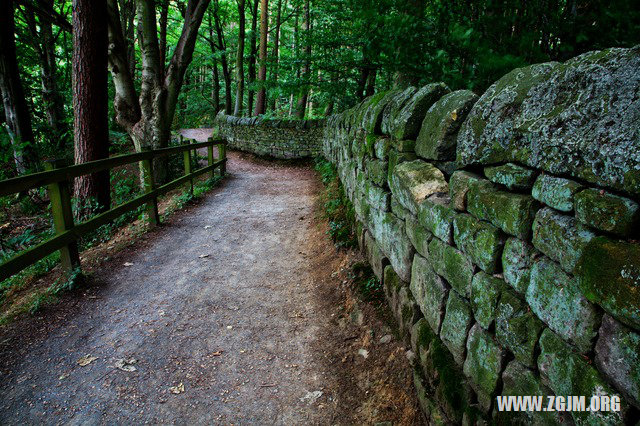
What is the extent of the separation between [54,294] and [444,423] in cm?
383

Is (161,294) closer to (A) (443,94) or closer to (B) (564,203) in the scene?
(A) (443,94)

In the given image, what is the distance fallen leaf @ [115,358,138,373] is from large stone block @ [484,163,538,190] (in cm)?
290

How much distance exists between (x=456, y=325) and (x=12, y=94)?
1125 centimetres

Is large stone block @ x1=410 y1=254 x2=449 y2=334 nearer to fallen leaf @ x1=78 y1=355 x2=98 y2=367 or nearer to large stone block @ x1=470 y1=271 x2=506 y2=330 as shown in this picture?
large stone block @ x1=470 y1=271 x2=506 y2=330

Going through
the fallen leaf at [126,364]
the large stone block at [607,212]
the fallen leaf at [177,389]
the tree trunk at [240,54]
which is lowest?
the fallen leaf at [177,389]

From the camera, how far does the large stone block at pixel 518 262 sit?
1472 mm

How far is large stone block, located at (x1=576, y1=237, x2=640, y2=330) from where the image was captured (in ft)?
3.22

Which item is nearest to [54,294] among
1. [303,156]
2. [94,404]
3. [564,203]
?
[94,404]

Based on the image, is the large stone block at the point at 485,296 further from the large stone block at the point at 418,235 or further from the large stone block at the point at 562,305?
the large stone block at the point at 418,235

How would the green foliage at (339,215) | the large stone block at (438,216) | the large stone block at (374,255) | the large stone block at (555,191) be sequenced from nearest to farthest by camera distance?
the large stone block at (555,191) < the large stone block at (438,216) < the large stone block at (374,255) < the green foliage at (339,215)

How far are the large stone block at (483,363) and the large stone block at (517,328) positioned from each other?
0.30 ft

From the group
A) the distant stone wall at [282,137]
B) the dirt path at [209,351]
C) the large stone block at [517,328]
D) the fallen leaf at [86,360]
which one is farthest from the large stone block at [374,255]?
the distant stone wall at [282,137]

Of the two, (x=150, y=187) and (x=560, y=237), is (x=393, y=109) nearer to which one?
(x=560, y=237)

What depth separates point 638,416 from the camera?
104 cm
